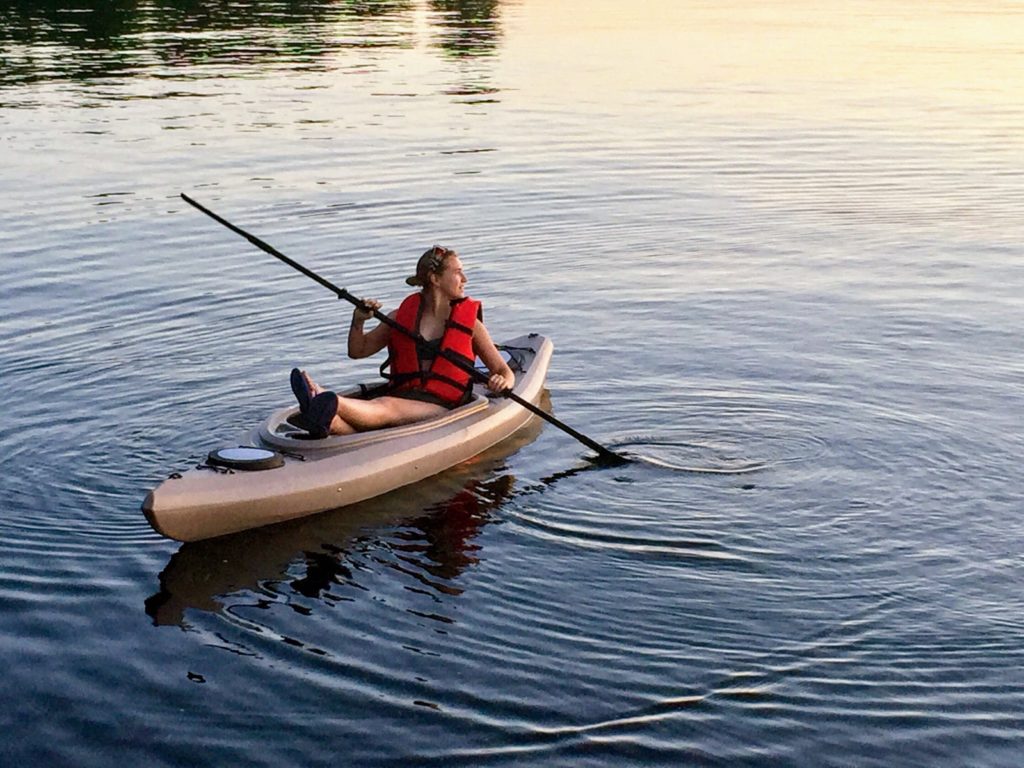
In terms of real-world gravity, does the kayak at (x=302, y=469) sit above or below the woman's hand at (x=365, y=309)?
below

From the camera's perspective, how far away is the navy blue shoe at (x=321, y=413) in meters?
8.48

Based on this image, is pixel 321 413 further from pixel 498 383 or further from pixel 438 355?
pixel 498 383

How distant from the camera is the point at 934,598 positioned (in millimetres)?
7324

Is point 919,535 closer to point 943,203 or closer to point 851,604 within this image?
point 851,604

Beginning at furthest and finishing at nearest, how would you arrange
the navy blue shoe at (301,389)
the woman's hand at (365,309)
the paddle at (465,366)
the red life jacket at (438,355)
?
the red life jacket at (438,355)
the paddle at (465,366)
the woman's hand at (365,309)
the navy blue shoe at (301,389)

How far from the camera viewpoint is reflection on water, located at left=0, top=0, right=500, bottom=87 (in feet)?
102

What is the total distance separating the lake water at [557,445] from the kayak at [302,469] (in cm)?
16

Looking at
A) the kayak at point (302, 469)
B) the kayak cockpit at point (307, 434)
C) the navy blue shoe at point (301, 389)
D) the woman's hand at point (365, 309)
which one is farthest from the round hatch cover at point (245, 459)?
the woman's hand at point (365, 309)

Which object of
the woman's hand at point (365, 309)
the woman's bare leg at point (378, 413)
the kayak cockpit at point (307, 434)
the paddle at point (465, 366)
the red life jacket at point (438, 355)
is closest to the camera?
the kayak cockpit at point (307, 434)

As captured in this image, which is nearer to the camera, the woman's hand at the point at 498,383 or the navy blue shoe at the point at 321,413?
the navy blue shoe at the point at 321,413

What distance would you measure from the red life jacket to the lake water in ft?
2.12

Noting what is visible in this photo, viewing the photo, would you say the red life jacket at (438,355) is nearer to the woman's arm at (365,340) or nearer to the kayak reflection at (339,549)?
the woman's arm at (365,340)

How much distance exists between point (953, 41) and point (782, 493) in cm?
2960

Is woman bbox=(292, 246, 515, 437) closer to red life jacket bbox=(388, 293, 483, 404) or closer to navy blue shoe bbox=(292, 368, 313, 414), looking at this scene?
red life jacket bbox=(388, 293, 483, 404)
